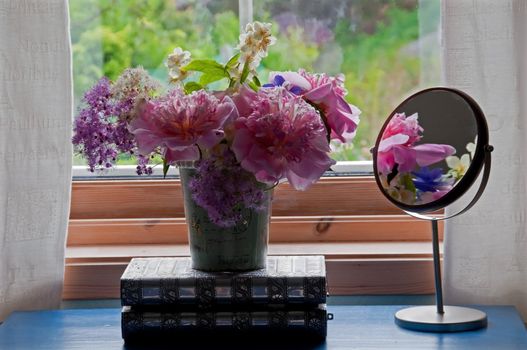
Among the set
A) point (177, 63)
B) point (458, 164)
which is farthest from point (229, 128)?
point (458, 164)

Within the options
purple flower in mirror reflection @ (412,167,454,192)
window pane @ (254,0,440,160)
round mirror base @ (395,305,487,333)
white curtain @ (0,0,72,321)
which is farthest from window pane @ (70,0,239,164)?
round mirror base @ (395,305,487,333)

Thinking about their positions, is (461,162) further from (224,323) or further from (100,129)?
(100,129)

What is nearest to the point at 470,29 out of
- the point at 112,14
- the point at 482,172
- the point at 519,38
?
the point at 519,38

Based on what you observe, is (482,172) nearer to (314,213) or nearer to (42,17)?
(314,213)

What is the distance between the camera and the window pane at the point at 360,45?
207cm

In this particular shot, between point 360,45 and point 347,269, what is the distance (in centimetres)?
48

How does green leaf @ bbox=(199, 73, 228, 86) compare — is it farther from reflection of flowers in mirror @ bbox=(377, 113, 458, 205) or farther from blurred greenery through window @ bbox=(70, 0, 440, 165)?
blurred greenery through window @ bbox=(70, 0, 440, 165)

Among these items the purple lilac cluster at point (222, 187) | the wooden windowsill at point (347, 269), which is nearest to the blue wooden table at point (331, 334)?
the wooden windowsill at point (347, 269)

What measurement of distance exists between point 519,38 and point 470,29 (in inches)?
3.4

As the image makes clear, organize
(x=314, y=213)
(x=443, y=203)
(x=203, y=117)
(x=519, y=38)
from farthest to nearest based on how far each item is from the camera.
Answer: (x=314, y=213) < (x=519, y=38) < (x=443, y=203) < (x=203, y=117)

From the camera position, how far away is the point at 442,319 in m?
1.64

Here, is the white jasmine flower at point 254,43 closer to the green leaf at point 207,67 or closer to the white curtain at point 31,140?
the green leaf at point 207,67

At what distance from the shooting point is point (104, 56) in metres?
2.12

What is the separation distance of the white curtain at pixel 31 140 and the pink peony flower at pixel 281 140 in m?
0.53
